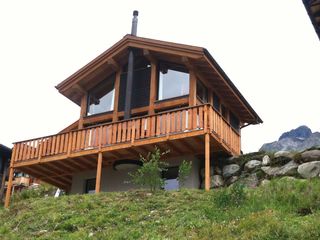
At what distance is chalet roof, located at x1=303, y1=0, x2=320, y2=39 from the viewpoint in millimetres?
12812

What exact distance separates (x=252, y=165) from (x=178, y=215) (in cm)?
656

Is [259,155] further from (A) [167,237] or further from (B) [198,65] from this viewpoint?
(A) [167,237]

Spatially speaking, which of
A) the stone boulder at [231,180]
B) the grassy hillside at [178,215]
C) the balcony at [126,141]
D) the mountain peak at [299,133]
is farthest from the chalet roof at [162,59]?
the mountain peak at [299,133]

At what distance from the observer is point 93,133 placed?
21328mm

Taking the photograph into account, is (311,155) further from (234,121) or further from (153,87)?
(234,121)

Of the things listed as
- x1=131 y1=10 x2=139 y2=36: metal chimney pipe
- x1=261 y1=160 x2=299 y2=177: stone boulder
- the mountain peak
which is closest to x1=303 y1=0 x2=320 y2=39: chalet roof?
x1=261 y1=160 x2=299 y2=177: stone boulder

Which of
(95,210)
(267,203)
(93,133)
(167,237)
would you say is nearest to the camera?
(167,237)

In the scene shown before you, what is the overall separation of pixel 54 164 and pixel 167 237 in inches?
449

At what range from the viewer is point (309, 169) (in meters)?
17.6

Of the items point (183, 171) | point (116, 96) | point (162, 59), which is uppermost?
point (162, 59)

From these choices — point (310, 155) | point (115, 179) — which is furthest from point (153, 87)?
point (310, 155)

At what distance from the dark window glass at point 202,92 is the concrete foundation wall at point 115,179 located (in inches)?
115

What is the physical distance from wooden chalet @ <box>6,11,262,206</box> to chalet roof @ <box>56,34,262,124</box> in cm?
4

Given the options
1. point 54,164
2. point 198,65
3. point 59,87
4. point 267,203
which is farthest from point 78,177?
point 267,203
